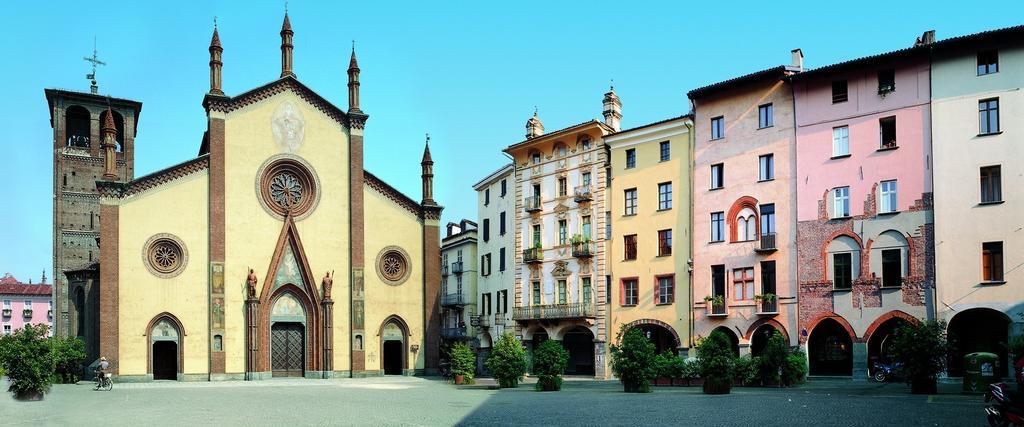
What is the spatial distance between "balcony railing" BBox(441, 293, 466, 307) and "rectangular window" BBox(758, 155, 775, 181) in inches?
1094

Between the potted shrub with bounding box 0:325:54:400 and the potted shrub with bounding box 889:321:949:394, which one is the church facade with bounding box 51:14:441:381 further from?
the potted shrub with bounding box 889:321:949:394

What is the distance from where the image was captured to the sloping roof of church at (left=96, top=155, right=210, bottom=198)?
1615 inches

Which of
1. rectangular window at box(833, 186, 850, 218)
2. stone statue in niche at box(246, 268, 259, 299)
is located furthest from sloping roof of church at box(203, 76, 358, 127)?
rectangular window at box(833, 186, 850, 218)

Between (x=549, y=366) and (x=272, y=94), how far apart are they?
23363 mm

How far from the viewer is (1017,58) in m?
33.8

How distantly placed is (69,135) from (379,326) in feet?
83.8

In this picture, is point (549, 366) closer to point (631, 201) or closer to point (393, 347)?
point (631, 201)

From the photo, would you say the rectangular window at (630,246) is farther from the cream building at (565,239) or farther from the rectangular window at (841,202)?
the rectangular window at (841,202)

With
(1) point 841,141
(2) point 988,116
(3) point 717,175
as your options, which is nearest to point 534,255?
(3) point 717,175

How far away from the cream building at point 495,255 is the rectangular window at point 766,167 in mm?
16957

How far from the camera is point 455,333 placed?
62406 mm

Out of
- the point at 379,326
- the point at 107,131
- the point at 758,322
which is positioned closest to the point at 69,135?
the point at 107,131

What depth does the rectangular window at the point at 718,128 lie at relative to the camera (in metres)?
41.9

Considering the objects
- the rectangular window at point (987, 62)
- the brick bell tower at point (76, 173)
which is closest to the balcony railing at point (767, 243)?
the rectangular window at point (987, 62)
